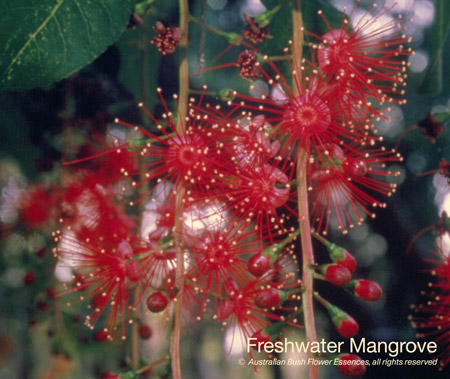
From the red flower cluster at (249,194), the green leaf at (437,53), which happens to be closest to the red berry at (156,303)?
the red flower cluster at (249,194)

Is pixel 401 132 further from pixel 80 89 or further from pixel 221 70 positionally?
pixel 80 89

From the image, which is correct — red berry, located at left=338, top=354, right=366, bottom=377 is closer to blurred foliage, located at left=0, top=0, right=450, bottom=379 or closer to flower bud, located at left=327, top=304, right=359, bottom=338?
flower bud, located at left=327, top=304, right=359, bottom=338

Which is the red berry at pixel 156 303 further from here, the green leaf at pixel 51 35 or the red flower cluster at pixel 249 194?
the green leaf at pixel 51 35

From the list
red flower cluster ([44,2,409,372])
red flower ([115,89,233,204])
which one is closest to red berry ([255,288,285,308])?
red flower cluster ([44,2,409,372])

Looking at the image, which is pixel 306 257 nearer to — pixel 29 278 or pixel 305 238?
pixel 305 238

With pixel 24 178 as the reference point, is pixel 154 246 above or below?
below

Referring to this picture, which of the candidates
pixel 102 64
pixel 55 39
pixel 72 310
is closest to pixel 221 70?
pixel 102 64
